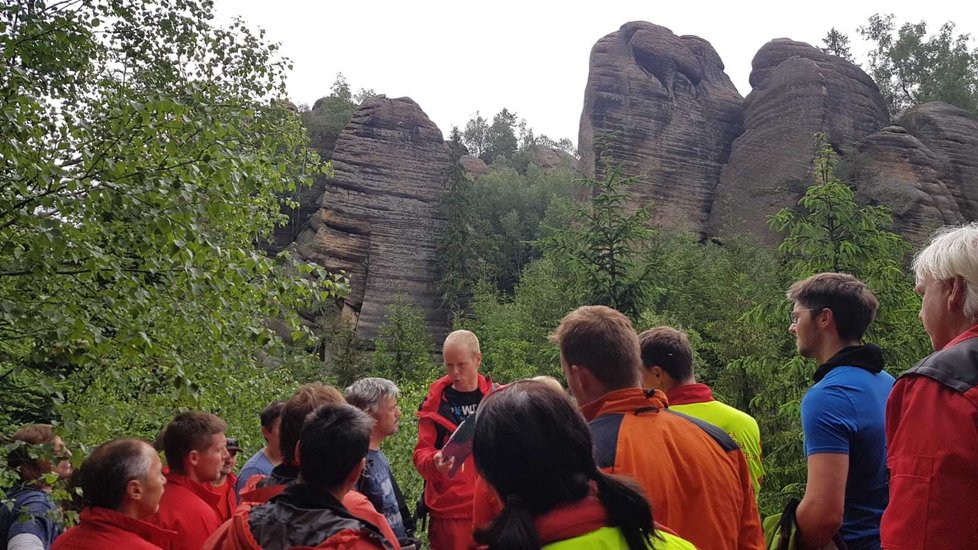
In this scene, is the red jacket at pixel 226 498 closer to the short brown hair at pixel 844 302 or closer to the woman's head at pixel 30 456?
the woman's head at pixel 30 456

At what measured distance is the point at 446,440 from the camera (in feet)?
16.7

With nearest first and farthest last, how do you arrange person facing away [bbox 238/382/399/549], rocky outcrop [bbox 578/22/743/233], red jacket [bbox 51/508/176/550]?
person facing away [bbox 238/382/399/549], red jacket [bbox 51/508/176/550], rocky outcrop [bbox 578/22/743/233]

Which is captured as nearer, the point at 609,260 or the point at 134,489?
the point at 134,489

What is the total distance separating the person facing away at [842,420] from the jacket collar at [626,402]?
0.91 meters

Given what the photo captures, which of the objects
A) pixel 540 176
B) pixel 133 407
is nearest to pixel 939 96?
pixel 540 176

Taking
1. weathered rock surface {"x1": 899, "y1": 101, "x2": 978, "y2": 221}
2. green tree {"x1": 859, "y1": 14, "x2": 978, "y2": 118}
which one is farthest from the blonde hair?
green tree {"x1": 859, "y1": 14, "x2": 978, "y2": 118}

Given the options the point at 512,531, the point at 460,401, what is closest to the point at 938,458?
the point at 512,531

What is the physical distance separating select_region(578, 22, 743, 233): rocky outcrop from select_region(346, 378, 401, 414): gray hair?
35.7 m

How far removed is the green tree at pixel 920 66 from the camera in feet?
143

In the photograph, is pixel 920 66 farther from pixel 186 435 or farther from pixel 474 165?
pixel 186 435

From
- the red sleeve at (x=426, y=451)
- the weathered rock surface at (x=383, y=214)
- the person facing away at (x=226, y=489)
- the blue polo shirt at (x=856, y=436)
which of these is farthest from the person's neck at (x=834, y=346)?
the weathered rock surface at (x=383, y=214)

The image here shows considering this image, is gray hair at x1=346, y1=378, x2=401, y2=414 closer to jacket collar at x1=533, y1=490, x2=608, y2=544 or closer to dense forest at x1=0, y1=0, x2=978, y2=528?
dense forest at x1=0, y1=0, x2=978, y2=528

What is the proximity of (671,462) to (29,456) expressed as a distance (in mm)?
3565

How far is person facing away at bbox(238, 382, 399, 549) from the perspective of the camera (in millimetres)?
2811
